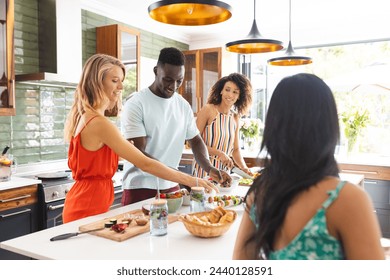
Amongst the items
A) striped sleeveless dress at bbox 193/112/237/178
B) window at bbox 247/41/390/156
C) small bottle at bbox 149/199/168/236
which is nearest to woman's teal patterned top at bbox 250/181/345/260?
small bottle at bbox 149/199/168/236

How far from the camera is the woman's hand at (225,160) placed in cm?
279

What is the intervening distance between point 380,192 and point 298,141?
142 inches

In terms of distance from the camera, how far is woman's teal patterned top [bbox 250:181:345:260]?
801 mm

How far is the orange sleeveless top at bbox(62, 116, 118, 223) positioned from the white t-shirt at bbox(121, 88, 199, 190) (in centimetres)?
40

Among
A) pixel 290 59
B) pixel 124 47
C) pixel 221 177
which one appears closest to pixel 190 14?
pixel 221 177

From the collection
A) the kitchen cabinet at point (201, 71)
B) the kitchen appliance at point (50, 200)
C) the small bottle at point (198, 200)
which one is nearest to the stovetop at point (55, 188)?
the kitchen appliance at point (50, 200)

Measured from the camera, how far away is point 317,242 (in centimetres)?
82

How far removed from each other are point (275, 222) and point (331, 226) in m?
0.12

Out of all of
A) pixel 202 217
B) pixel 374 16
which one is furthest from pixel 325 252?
pixel 374 16

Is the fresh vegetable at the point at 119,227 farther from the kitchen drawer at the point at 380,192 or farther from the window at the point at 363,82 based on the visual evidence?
the window at the point at 363,82

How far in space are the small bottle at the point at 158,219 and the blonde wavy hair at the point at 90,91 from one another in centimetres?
56

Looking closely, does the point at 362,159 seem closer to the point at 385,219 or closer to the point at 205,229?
the point at 385,219

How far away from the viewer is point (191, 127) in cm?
250

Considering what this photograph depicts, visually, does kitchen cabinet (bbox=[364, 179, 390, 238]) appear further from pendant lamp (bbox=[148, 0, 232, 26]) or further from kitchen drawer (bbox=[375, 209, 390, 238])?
pendant lamp (bbox=[148, 0, 232, 26])
